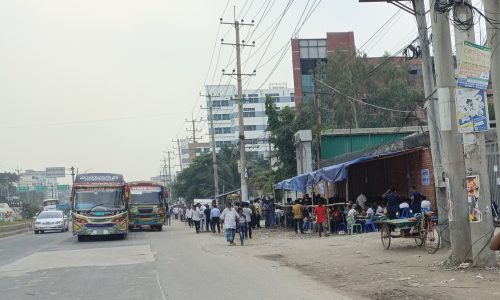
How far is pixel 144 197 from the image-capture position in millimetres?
32938

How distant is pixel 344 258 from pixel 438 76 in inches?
209

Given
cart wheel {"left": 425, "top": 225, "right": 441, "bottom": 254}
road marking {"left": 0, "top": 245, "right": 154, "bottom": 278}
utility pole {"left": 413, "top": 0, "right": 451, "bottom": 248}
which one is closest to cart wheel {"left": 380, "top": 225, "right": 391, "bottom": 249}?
cart wheel {"left": 425, "top": 225, "right": 441, "bottom": 254}

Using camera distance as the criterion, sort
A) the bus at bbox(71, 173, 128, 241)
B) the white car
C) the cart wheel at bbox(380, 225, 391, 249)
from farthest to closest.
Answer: the white car
the bus at bbox(71, 173, 128, 241)
the cart wheel at bbox(380, 225, 391, 249)

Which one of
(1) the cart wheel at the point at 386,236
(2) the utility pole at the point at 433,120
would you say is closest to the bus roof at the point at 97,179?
(1) the cart wheel at the point at 386,236

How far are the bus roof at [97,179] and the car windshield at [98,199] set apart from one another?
0.35m

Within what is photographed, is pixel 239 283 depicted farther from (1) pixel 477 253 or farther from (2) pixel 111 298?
(1) pixel 477 253

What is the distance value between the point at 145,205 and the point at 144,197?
20.1 inches

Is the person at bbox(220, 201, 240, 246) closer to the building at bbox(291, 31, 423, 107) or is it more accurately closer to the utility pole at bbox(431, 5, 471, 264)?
the utility pole at bbox(431, 5, 471, 264)

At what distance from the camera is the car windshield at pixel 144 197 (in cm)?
3281

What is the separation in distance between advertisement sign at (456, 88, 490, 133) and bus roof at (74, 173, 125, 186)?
1877cm

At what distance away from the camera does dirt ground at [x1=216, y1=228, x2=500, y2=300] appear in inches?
341

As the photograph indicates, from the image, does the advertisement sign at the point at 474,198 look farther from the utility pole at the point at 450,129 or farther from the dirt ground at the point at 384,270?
the dirt ground at the point at 384,270

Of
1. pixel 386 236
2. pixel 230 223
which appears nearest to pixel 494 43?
pixel 386 236

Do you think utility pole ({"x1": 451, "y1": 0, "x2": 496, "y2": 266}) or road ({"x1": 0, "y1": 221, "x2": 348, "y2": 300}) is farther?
utility pole ({"x1": 451, "y1": 0, "x2": 496, "y2": 266})
